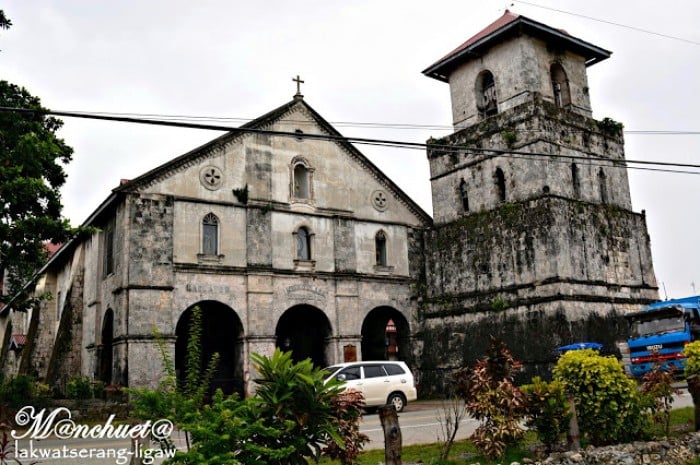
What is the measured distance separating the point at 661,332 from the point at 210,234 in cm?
1566

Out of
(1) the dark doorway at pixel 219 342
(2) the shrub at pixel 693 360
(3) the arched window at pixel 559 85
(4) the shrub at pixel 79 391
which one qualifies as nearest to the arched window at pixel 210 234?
(1) the dark doorway at pixel 219 342

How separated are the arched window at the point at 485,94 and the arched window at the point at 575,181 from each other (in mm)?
4330

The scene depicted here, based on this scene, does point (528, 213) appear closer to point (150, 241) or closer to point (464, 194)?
point (464, 194)

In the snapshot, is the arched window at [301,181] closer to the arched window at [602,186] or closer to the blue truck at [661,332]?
the arched window at [602,186]

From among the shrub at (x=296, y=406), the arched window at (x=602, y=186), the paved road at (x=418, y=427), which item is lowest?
the paved road at (x=418, y=427)

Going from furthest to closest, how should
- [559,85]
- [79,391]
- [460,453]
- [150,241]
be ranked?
1. [559,85]
2. [150,241]
3. [79,391]
4. [460,453]

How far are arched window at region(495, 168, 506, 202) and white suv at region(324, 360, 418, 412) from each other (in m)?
9.66

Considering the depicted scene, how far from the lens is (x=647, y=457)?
34.3 ft

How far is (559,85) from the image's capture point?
91.2ft

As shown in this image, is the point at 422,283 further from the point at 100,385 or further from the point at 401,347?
the point at 100,385

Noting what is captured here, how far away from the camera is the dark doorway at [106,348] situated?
23.9 m

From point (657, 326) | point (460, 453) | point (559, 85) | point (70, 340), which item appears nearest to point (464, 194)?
point (559, 85)

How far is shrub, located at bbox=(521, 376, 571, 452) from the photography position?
10281 millimetres

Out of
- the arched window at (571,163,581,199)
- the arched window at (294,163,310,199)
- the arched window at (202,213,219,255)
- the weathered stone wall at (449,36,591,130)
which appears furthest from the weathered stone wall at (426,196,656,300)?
the arched window at (202,213,219,255)
